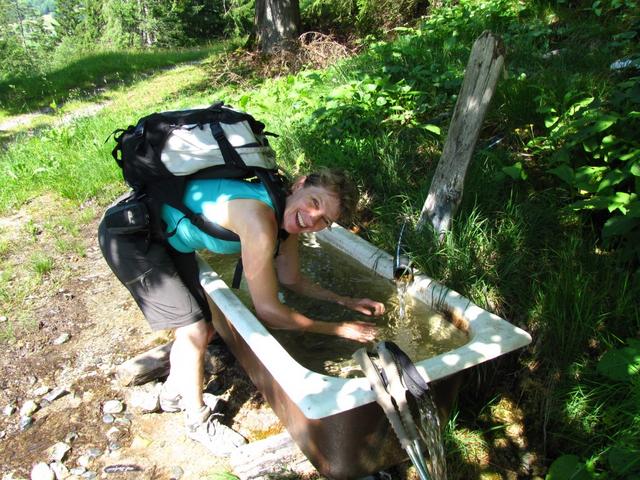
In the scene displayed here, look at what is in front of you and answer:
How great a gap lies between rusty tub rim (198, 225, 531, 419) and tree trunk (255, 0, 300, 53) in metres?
6.79

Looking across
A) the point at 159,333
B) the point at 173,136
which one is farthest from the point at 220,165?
the point at 159,333

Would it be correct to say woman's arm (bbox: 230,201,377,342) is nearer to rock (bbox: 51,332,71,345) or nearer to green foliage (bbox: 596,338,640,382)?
green foliage (bbox: 596,338,640,382)

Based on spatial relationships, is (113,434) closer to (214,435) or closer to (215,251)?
(214,435)

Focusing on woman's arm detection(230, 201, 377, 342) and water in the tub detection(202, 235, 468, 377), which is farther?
water in the tub detection(202, 235, 468, 377)

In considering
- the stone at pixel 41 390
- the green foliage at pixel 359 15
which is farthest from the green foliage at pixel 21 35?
the stone at pixel 41 390

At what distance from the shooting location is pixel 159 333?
10.3 feet

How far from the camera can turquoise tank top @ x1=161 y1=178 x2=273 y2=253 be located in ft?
6.56

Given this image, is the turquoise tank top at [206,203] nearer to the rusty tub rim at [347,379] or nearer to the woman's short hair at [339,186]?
the woman's short hair at [339,186]

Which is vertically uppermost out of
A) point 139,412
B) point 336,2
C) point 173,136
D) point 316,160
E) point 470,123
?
point 336,2

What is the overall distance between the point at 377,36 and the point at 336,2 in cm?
140

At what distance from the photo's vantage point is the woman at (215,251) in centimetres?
193

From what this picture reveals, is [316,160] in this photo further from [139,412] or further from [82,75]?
[82,75]

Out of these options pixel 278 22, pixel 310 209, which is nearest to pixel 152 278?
pixel 310 209

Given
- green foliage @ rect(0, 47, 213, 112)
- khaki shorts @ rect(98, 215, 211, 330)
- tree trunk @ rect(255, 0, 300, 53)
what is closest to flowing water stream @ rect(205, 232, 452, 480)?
khaki shorts @ rect(98, 215, 211, 330)
